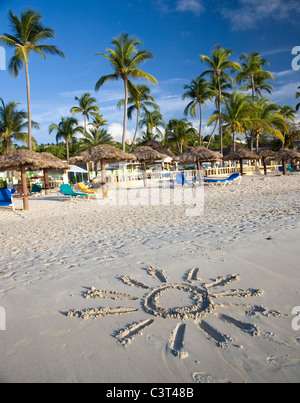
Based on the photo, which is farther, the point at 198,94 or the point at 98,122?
the point at 98,122

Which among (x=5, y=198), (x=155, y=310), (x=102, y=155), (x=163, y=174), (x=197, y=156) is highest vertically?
(x=197, y=156)

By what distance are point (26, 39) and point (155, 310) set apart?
1853 cm

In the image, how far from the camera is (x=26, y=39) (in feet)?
51.1

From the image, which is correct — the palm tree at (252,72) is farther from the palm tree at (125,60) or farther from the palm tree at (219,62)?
the palm tree at (125,60)

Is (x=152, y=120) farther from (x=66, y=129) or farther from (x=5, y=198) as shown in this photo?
(x=5, y=198)

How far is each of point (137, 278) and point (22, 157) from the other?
8.88 meters

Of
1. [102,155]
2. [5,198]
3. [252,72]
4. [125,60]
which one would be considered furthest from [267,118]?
[5,198]

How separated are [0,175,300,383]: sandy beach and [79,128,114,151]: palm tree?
31479 mm

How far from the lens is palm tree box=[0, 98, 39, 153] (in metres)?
23.9

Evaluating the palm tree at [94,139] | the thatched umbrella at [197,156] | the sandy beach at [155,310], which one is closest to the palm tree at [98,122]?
the palm tree at [94,139]

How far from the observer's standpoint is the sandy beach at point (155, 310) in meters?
1.54

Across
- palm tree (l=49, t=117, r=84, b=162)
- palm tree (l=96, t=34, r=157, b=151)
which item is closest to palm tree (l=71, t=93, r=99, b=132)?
palm tree (l=49, t=117, r=84, b=162)
